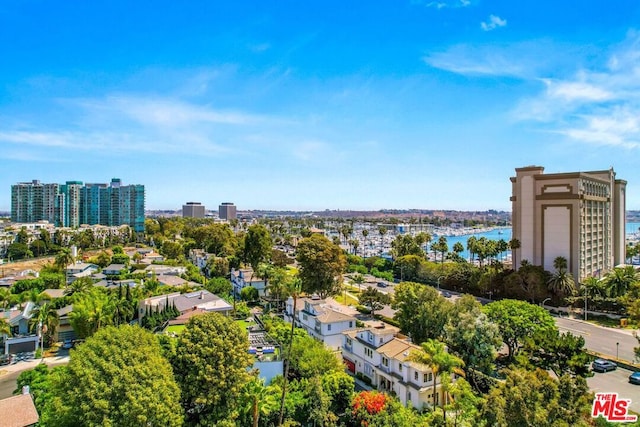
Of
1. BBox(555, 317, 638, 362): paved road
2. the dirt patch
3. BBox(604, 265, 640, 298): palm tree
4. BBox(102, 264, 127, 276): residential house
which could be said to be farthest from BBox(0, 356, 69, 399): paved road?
BBox(604, 265, 640, 298): palm tree

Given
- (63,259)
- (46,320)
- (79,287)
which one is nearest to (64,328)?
(46,320)

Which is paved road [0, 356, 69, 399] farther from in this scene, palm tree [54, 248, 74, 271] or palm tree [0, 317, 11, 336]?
palm tree [54, 248, 74, 271]

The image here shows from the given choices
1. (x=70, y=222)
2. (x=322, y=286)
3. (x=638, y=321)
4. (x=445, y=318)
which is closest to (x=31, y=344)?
(x=322, y=286)

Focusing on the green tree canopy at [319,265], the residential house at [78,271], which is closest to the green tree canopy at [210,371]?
the green tree canopy at [319,265]

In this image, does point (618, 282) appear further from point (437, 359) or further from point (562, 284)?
point (437, 359)

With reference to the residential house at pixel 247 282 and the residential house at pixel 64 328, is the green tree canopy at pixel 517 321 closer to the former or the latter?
the residential house at pixel 247 282

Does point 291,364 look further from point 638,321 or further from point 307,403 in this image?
point 638,321
